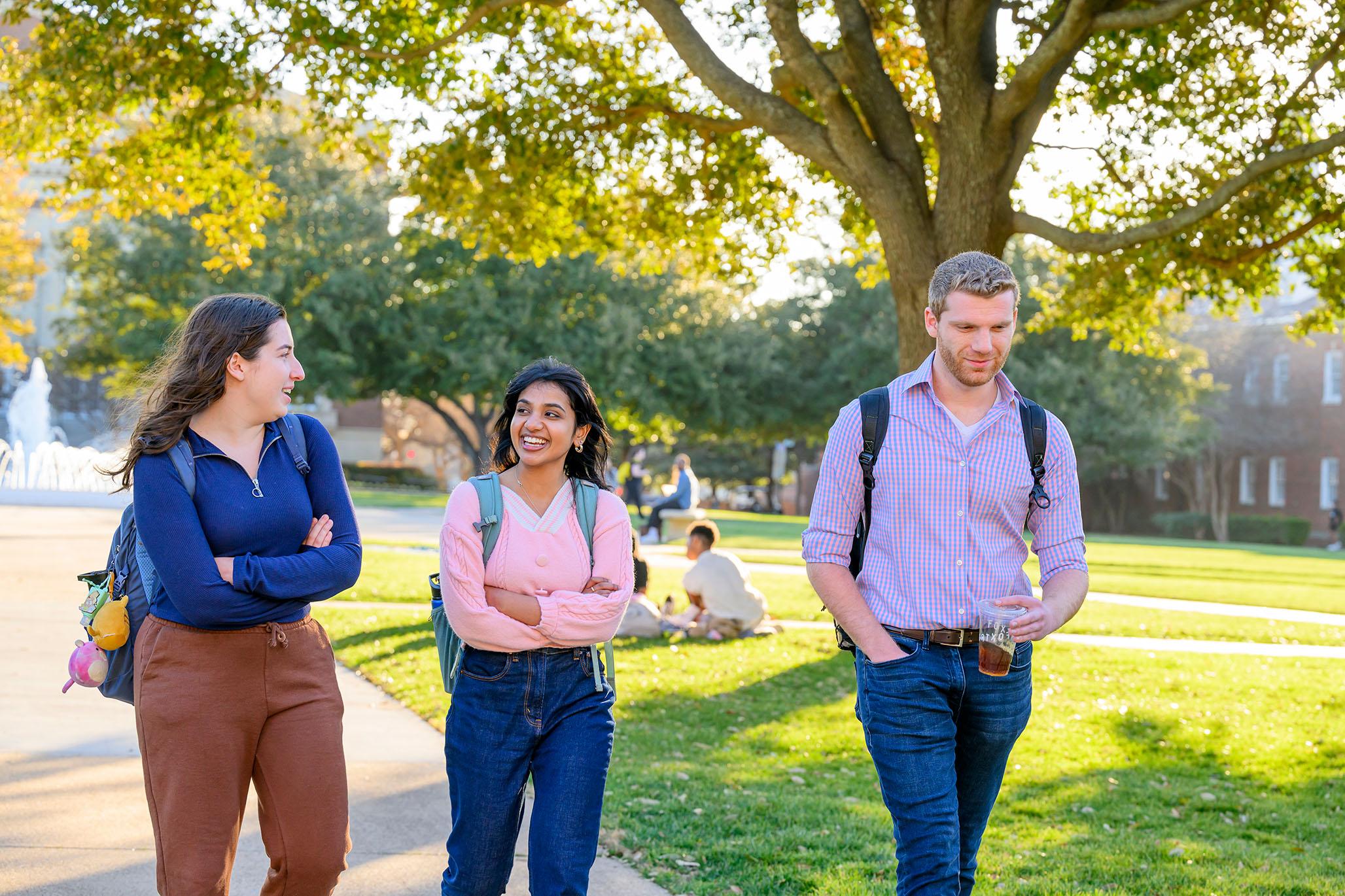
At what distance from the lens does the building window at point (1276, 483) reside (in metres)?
50.3

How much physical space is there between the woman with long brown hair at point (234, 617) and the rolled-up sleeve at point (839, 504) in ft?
4.12

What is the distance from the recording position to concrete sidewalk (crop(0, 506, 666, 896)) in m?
4.95

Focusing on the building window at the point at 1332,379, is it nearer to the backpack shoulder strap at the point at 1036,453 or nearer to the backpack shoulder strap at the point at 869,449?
the backpack shoulder strap at the point at 1036,453

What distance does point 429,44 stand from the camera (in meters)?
11.8

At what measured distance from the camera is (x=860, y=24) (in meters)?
10.6

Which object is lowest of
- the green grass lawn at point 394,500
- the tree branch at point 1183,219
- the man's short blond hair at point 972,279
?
the green grass lawn at point 394,500

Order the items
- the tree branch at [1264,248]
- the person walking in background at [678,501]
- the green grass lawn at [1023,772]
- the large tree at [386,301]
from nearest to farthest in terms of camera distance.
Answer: the green grass lawn at [1023,772] < the tree branch at [1264,248] < the person walking in background at [678,501] < the large tree at [386,301]

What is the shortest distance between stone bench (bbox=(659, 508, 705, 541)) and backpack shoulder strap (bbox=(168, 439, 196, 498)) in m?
21.1

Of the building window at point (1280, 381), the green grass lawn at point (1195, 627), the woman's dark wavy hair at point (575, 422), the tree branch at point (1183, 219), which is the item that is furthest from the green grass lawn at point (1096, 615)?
the building window at point (1280, 381)

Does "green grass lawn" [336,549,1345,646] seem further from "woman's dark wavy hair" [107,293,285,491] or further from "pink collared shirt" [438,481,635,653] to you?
"woman's dark wavy hair" [107,293,285,491]

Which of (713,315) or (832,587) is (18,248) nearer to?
(713,315)

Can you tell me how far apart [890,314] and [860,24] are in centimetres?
3660

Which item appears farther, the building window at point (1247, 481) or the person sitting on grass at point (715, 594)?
the building window at point (1247, 481)

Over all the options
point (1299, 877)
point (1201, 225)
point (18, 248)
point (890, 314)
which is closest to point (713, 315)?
point (890, 314)
